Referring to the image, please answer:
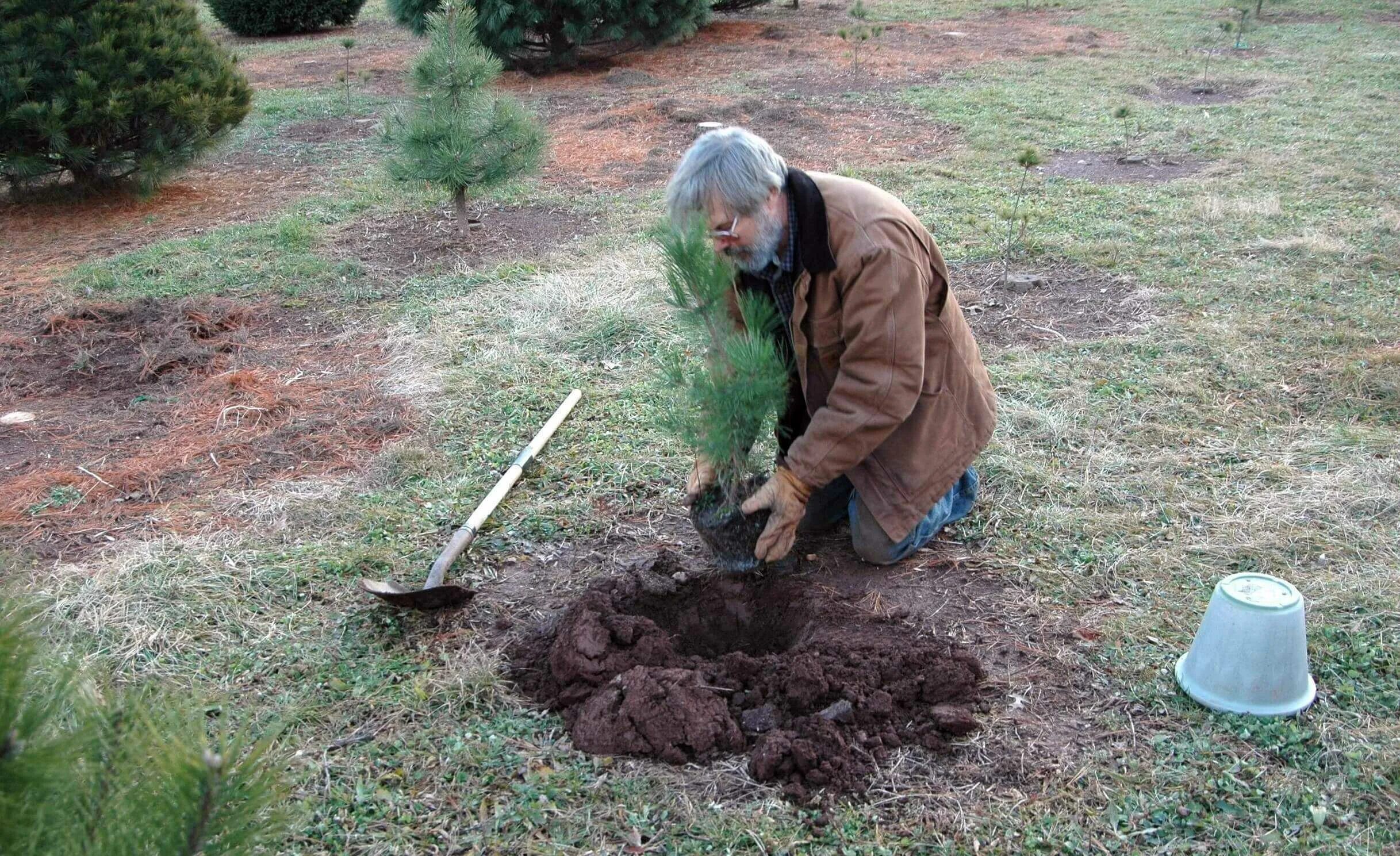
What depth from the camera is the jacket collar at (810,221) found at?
8.91ft

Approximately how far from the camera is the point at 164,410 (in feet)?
14.8

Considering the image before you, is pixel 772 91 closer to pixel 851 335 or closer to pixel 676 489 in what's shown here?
pixel 676 489

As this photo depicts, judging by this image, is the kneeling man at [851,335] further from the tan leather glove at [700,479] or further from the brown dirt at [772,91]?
the brown dirt at [772,91]

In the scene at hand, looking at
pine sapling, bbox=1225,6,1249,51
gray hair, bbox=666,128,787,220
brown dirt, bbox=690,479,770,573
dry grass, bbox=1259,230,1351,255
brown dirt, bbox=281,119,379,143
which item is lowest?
brown dirt, bbox=690,479,770,573

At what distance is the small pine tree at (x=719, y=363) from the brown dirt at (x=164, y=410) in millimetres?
1809

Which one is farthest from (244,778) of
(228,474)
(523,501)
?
(228,474)

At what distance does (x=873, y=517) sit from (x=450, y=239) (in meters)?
4.43

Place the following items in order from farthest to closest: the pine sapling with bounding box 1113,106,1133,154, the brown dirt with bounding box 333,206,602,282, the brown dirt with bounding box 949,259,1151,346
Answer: the pine sapling with bounding box 1113,106,1133,154 → the brown dirt with bounding box 333,206,602,282 → the brown dirt with bounding box 949,259,1151,346

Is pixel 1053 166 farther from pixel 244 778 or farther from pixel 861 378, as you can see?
pixel 244 778

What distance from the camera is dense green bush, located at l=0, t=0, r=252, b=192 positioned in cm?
699

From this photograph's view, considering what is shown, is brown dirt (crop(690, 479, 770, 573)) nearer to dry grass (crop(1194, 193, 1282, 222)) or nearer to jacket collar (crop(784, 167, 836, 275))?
jacket collar (crop(784, 167, 836, 275))

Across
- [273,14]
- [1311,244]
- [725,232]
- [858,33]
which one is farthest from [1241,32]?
[273,14]

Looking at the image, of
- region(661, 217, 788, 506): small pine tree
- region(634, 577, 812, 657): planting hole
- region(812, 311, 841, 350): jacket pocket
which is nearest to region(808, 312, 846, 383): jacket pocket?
region(812, 311, 841, 350): jacket pocket

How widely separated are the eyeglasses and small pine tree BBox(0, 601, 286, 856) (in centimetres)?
173
